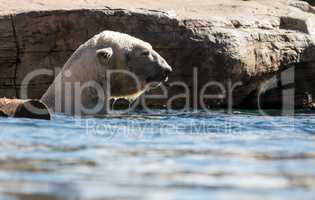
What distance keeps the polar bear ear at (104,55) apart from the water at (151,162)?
1.37 meters

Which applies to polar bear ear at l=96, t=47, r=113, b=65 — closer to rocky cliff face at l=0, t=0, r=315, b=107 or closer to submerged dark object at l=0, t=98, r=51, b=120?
submerged dark object at l=0, t=98, r=51, b=120

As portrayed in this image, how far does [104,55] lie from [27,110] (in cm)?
122

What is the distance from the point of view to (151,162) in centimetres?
347

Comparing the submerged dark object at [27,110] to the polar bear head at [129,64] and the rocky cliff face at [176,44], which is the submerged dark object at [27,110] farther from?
the rocky cliff face at [176,44]

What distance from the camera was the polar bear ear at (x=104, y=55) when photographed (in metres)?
7.00

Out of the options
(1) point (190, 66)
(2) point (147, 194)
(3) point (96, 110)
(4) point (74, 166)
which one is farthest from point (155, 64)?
(2) point (147, 194)

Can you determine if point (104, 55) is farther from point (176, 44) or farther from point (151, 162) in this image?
point (151, 162)

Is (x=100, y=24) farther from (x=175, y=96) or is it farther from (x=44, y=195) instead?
(x=44, y=195)

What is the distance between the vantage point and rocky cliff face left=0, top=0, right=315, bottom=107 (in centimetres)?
912

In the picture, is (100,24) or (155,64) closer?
(155,64)

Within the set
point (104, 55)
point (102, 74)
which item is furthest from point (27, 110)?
point (102, 74)

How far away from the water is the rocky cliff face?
3473 mm

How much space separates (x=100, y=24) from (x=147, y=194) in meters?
6.78

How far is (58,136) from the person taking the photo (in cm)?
472
